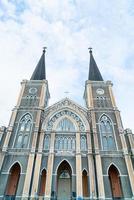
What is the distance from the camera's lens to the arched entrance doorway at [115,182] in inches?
865

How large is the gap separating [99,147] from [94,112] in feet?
20.1

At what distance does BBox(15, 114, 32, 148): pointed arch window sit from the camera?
24719mm

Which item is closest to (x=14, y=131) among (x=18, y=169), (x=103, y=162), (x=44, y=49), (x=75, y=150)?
(x=18, y=169)

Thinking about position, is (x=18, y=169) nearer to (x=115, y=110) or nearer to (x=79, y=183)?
(x=79, y=183)

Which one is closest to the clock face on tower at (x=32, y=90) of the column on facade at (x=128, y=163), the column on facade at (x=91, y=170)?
the column on facade at (x=91, y=170)

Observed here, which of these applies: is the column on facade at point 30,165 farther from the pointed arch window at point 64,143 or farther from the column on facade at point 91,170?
the column on facade at point 91,170

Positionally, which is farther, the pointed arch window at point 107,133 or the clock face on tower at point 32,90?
the clock face on tower at point 32,90

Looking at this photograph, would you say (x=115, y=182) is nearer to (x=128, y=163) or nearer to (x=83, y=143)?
(x=128, y=163)

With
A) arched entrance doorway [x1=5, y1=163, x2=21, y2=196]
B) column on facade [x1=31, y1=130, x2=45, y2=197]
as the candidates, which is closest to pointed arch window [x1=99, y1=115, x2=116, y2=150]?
column on facade [x1=31, y1=130, x2=45, y2=197]

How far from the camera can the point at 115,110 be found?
28.4 metres

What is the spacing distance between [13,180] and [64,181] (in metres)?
6.88

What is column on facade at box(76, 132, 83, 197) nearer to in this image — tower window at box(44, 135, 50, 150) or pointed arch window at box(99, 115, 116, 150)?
pointed arch window at box(99, 115, 116, 150)

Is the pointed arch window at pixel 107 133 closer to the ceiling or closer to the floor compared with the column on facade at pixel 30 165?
closer to the ceiling

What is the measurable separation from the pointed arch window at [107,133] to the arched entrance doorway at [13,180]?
1252 centimetres
